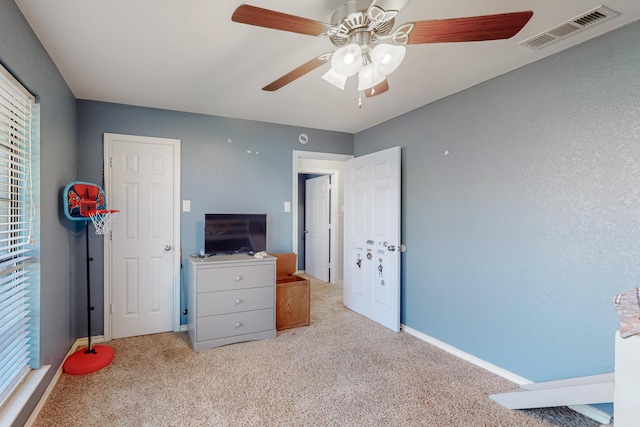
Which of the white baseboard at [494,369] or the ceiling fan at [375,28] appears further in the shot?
the white baseboard at [494,369]

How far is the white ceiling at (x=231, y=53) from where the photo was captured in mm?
1682

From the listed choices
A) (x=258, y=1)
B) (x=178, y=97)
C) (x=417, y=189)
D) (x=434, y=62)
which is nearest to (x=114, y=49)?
(x=178, y=97)

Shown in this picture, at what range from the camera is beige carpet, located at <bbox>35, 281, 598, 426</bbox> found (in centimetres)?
197

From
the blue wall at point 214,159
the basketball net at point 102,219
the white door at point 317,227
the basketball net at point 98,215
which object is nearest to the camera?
the basketball net at point 98,215

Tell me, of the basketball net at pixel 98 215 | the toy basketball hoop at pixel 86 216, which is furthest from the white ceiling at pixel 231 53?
the basketball net at pixel 98 215

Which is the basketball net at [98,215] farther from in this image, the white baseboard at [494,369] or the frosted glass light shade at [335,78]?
the white baseboard at [494,369]

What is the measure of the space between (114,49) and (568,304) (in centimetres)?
353

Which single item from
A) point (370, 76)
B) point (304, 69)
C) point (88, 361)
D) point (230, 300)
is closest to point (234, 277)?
point (230, 300)

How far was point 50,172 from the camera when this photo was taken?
7.44ft

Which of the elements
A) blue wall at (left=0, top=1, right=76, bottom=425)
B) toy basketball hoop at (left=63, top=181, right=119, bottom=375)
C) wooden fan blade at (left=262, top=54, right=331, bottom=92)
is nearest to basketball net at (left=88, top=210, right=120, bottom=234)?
toy basketball hoop at (left=63, top=181, right=119, bottom=375)

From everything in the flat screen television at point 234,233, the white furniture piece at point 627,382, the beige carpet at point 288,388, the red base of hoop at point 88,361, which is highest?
the flat screen television at point 234,233

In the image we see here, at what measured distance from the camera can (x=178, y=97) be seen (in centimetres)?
299

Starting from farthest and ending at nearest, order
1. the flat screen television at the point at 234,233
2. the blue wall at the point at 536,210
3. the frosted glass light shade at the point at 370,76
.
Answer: the flat screen television at the point at 234,233
the blue wall at the point at 536,210
the frosted glass light shade at the point at 370,76

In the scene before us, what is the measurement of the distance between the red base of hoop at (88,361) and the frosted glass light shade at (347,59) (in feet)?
9.57
